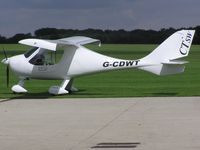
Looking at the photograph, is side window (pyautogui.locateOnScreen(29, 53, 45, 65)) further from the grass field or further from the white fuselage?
the grass field

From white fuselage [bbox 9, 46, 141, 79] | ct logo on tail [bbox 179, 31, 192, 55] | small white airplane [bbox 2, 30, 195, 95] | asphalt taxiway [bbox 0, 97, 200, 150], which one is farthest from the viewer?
white fuselage [bbox 9, 46, 141, 79]

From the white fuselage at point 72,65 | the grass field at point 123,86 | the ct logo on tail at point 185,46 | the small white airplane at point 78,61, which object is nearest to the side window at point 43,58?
the small white airplane at point 78,61

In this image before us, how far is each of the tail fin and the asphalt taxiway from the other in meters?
2.29

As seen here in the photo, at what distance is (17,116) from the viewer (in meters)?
14.0

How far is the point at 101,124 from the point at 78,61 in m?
8.14

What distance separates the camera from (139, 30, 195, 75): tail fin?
768 inches

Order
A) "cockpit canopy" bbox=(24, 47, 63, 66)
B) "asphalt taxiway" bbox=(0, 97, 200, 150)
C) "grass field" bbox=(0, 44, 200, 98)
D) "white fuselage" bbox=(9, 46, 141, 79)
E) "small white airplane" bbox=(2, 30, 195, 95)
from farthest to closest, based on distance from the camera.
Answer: "cockpit canopy" bbox=(24, 47, 63, 66), "grass field" bbox=(0, 44, 200, 98), "white fuselage" bbox=(9, 46, 141, 79), "small white airplane" bbox=(2, 30, 195, 95), "asphalt taxiway" bbox=(0, 97, 200, 150)

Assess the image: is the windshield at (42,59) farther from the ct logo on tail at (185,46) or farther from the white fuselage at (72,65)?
the ct logo on tail at (185,46)

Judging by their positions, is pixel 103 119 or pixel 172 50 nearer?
pixel 103 119

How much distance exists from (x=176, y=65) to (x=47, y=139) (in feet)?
32.1

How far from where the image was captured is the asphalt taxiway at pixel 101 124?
32.6ft

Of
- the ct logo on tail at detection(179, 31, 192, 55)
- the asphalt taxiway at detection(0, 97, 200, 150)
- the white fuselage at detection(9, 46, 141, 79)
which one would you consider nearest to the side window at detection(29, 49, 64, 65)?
the white fuselage at detection(9, 46, 141, 79)

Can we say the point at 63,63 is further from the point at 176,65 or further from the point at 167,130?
the point at 167,130

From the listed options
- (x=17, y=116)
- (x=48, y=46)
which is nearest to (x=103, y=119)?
(x=17, y=116)
